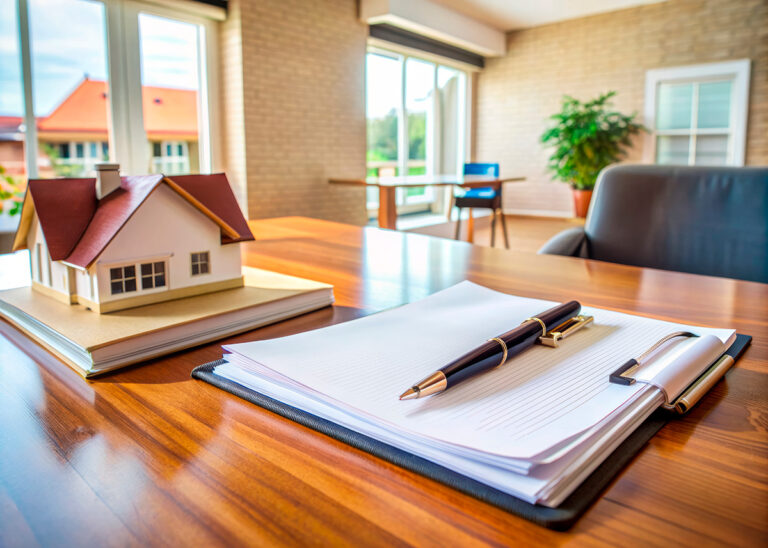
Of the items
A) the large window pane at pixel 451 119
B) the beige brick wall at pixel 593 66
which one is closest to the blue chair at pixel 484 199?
the large window pane at pixel 451 119

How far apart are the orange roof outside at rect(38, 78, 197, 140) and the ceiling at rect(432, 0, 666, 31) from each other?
→ 313cm

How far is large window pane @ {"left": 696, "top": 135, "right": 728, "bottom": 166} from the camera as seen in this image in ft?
21.0

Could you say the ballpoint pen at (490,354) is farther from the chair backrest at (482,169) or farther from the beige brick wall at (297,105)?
the chair backrest at (482,169)

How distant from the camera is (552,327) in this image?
52 cm

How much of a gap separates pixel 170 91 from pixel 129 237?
14.1ft

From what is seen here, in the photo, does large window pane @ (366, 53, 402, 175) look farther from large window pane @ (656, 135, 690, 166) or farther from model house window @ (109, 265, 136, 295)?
model house window @ (109, 265, 136, 295)

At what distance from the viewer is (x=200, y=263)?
2.13 feet

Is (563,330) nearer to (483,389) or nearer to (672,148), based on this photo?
(483,389)

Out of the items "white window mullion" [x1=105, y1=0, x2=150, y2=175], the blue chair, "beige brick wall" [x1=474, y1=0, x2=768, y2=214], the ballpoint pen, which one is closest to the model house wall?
the ballpoint pen

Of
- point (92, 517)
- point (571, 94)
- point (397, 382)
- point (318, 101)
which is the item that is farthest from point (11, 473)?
point (571, 94)

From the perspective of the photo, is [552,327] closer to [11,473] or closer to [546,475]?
[546,475]


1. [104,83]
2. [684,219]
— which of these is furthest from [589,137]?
[684,219]

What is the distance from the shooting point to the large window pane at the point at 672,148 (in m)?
6.66

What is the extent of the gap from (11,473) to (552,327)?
426 millimetres
